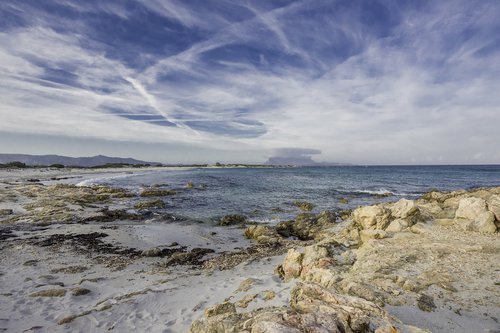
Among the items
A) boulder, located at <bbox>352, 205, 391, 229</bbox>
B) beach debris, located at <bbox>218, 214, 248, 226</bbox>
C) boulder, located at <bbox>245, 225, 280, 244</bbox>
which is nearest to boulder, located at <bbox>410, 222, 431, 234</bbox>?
boulder, located at <bbox>352, 205, 391, 229</bbox>

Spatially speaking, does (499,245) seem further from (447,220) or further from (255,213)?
(255,213)

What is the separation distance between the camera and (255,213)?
23.6 meters

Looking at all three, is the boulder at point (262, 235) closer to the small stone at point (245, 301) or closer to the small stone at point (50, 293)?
the small stone at point (245, 301)

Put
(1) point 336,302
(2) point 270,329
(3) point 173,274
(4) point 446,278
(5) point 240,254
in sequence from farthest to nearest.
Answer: (5) point 240,254 < (3) point 173,274 < (4) point 446,278 < (1) point 336,302 < (2) point 270,329

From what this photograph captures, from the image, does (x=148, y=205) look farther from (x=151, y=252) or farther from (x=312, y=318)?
(x=312, y=318)

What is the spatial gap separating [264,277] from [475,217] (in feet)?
29.4

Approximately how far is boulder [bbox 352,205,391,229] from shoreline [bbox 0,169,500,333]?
1.8 inches

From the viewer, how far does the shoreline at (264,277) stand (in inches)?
212

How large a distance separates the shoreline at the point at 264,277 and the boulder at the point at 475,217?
37 millimetres

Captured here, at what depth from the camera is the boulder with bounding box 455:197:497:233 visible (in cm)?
1009

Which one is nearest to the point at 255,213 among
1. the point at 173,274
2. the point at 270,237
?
the point at 270,237

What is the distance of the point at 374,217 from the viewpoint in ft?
38.6

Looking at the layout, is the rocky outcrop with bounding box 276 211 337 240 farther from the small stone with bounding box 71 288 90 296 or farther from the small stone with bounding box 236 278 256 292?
the small stone with bounding box 71 288 90 296

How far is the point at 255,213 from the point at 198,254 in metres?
11.4
